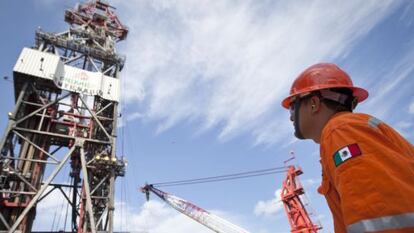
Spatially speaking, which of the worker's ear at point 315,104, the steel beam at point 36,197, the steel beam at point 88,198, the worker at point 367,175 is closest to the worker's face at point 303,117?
the worker's ear at point 315,104

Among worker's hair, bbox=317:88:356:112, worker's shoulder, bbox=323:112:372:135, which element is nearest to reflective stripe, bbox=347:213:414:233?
worker's shoulder, bbox=323:112:372:135

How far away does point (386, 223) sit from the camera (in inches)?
52.7

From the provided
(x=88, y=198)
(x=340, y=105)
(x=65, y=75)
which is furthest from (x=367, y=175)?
(x=65, y=75)

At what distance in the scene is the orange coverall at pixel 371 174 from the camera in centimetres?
136

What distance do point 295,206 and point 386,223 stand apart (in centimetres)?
2977

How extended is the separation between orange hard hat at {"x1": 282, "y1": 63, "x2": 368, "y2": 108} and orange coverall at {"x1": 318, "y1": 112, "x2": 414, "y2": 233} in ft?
2.28

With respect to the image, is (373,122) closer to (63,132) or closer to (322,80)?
(322,80)

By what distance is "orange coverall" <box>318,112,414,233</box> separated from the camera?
136cm

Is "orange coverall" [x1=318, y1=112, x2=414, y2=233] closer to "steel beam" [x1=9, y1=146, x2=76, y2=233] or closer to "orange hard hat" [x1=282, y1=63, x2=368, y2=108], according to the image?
"orange hard hat" [x1=282, y1=63, x2=368, y2=108]

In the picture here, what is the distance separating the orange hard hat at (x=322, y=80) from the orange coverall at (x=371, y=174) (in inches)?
27.4

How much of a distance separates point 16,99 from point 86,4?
41.3ft

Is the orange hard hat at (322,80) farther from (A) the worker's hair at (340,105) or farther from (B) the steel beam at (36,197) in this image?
(B) the steel beam at (36,197)

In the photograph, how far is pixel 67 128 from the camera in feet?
70.4

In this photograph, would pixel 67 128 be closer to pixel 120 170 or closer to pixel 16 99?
pixel 16 99
